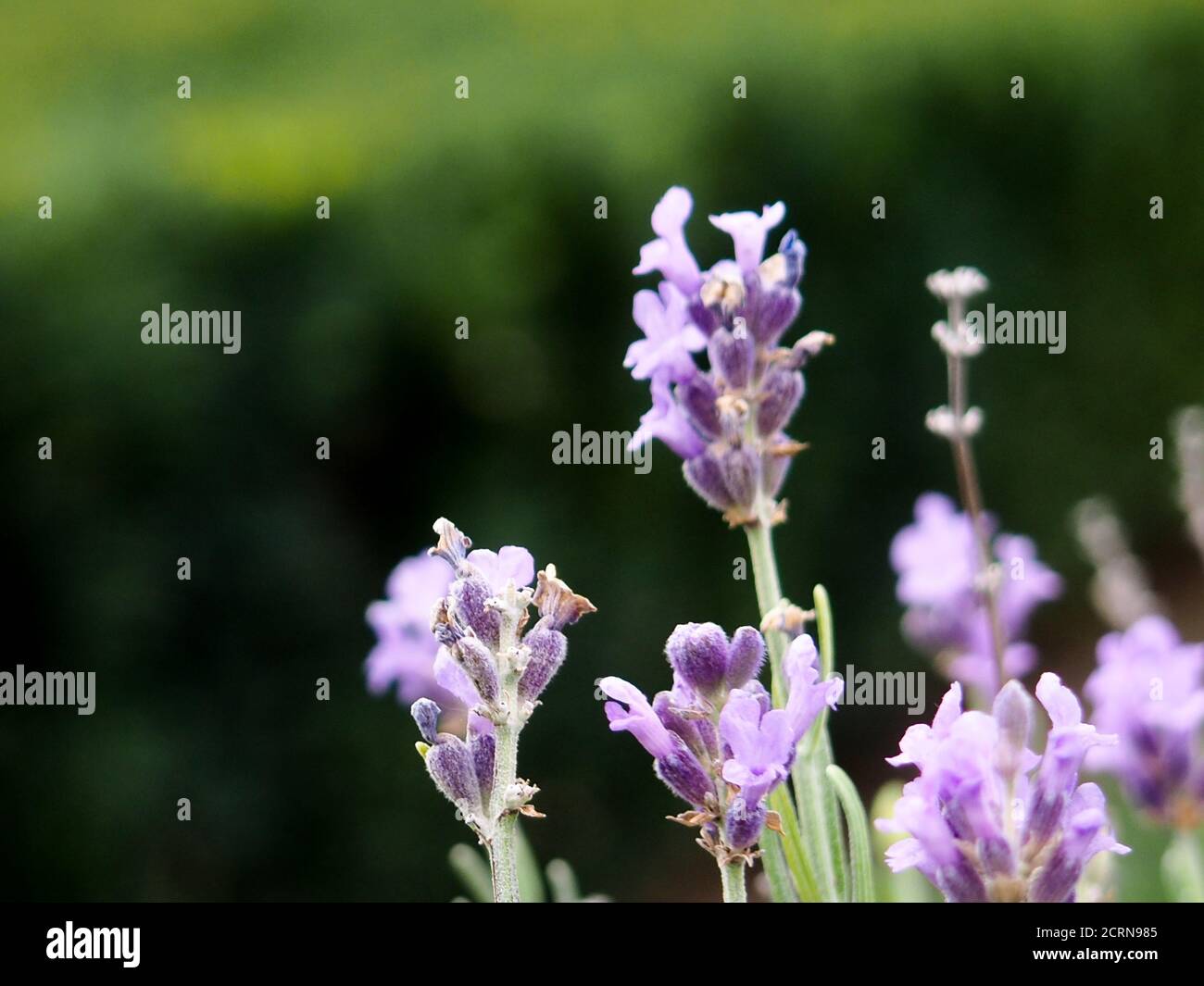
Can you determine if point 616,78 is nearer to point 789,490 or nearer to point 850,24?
point 850,24

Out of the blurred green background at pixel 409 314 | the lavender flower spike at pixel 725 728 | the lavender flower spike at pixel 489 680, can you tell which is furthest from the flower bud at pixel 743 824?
the blurred green background at pixel 409 314

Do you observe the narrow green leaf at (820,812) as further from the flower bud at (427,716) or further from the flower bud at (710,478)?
the flower bud at (427,716)

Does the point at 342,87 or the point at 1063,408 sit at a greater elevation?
the point at 342,87

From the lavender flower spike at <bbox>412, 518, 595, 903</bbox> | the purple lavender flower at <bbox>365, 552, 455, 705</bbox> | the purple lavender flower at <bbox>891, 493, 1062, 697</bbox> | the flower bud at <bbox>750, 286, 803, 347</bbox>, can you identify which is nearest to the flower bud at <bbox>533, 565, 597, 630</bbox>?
the lavender flower spike at <bbox>412, 518, 595, 903</bbox>

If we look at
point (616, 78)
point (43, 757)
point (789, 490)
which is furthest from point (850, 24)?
point (43, 757)

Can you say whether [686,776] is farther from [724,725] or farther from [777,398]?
[777,398]

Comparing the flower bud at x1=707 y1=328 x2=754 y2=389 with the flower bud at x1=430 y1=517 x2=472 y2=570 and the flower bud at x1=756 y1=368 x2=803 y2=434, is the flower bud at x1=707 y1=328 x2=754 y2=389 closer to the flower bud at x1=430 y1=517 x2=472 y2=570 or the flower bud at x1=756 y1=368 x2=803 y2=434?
the flower bud at x1=756 y1=368 x2=803 y2=434
